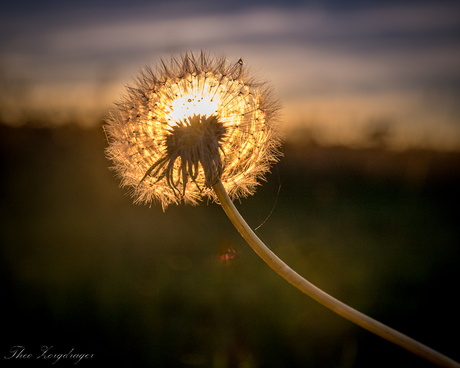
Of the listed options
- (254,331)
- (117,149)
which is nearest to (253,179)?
(117,149)

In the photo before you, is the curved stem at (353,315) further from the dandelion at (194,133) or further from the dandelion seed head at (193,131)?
the dandelion seed head at (193,131)

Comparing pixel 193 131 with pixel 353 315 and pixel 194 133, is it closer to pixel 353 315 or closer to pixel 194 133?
pixel 194 133

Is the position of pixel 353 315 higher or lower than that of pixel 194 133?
lower

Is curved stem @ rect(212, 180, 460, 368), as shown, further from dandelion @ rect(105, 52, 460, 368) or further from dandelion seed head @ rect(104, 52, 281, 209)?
dandelion seed head @ rect(104, 52, 281, 209)

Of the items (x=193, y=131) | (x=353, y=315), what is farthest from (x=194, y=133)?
(x=353, y=315)

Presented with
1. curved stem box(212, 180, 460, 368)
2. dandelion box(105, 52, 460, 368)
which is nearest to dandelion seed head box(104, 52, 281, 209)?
dandelion box(105, 52, 460, 368)

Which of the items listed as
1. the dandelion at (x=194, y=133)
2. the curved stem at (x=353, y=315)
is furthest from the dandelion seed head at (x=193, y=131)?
the curved stem at (x=353, y=315)

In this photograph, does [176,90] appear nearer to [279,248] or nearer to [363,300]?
[279,248]
